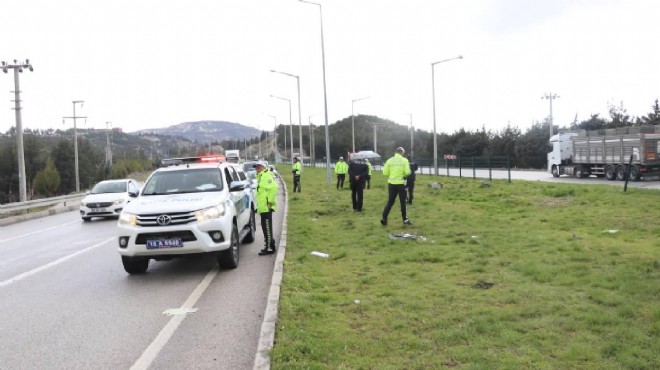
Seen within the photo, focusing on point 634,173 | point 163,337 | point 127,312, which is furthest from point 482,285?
point 634,173

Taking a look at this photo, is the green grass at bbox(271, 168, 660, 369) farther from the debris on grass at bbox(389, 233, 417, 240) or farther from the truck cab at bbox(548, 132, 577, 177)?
the truck cab at bbox(548, 132, 577, 177)

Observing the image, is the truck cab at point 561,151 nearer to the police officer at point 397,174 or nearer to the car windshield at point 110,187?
the police officer at point 397,174

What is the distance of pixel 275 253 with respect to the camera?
1048cm

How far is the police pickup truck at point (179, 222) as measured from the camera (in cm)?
817

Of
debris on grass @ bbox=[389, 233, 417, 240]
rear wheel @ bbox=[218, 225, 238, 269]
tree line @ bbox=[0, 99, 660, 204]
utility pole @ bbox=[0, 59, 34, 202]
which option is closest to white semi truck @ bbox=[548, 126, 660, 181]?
→ tree line @ bbox=[0, 99, 660, 204]

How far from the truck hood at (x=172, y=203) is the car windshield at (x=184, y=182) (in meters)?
0.34

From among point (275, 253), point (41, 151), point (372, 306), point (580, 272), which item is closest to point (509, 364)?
point (372, 306)

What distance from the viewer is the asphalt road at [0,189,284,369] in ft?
16.5

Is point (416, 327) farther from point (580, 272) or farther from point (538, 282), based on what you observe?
point (580, 272)

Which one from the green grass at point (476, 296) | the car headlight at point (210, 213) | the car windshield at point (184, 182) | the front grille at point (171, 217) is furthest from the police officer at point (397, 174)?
the front grille at point (171, 217)

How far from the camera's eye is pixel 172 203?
8.52 metres

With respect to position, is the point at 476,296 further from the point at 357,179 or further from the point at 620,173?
the point at 620,173

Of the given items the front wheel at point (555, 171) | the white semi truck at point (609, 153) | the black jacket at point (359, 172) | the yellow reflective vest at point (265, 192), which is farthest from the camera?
the front wheel at point (555, 171)

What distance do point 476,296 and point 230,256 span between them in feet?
13.9
